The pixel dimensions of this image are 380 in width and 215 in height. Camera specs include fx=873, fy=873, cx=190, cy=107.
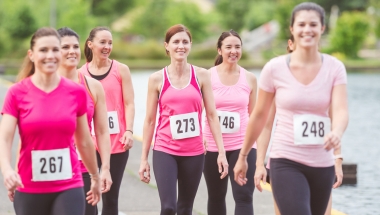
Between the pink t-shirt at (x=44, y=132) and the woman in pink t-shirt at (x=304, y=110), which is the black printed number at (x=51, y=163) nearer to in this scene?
the pink t-shirt at (x=44, y=132)

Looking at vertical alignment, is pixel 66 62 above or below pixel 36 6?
below

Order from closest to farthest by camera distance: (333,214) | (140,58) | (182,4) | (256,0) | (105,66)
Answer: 1. (105,66)
2. (333,214)
3. (140,58)
4. (182,4)
5. (256,0)

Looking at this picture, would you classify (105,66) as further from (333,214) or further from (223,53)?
(333,214)

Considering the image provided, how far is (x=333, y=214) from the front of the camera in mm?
8781

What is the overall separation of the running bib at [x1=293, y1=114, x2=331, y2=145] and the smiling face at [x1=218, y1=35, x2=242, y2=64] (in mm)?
2646

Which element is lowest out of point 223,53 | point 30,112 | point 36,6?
point 30,112

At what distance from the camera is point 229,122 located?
762cm

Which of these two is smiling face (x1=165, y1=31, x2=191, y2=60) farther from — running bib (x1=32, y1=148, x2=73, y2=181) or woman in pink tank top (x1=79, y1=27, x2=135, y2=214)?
running bib (x1=32, y1=148, x2=73, y2=181)

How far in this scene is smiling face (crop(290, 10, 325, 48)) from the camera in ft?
16.8

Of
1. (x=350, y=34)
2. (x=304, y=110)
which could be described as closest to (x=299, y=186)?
(x=304, y=110)

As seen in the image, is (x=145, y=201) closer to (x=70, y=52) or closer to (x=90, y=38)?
(x=90, y=38)

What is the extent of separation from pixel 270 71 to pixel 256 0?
3887 inches

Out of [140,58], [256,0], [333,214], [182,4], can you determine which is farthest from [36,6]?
[333,214]

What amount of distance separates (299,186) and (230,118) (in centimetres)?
250
